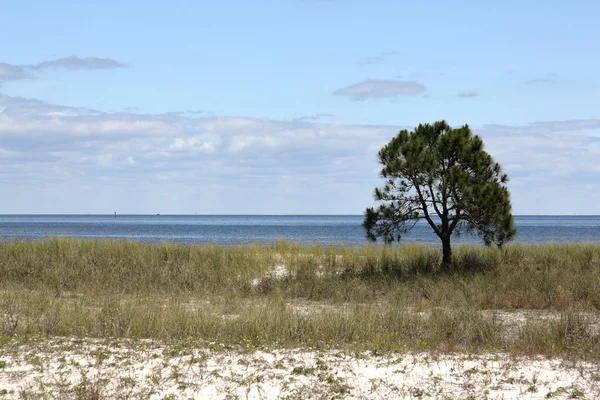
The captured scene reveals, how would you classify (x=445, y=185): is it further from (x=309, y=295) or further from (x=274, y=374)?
(x=274, y=374)

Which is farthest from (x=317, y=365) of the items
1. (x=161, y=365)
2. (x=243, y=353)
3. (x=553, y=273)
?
(x=553, y=273)

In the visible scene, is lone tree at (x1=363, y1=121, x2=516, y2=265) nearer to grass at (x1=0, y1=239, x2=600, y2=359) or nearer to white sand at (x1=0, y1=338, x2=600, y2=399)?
grass at (x1=0, y1=239, x2=600, y2=359)

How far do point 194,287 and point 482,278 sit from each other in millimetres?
8032

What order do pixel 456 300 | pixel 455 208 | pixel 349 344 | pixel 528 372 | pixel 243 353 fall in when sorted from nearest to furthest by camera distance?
pixel 528 372
pixel 243 353
pixel 349 344
pixel 456 300
pixel 455 208

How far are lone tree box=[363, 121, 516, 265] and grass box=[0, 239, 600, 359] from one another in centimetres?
115

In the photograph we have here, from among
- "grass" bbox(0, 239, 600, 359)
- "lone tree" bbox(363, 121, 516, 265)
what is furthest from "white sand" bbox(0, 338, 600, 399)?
"lone tree" bbox(363, 121, 516, 265)

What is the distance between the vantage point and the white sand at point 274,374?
8.12 meters

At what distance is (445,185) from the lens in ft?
69.1

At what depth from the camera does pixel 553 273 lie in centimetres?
1888

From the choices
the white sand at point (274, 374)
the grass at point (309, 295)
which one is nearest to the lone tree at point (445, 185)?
the grass at point (309, 295)

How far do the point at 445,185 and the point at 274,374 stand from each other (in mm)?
13599

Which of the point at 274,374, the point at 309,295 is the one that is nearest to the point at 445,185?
the point at 309,295

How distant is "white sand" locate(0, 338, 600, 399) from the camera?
26.7 ft

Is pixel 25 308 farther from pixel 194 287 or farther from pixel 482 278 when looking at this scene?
pixel 482 278
